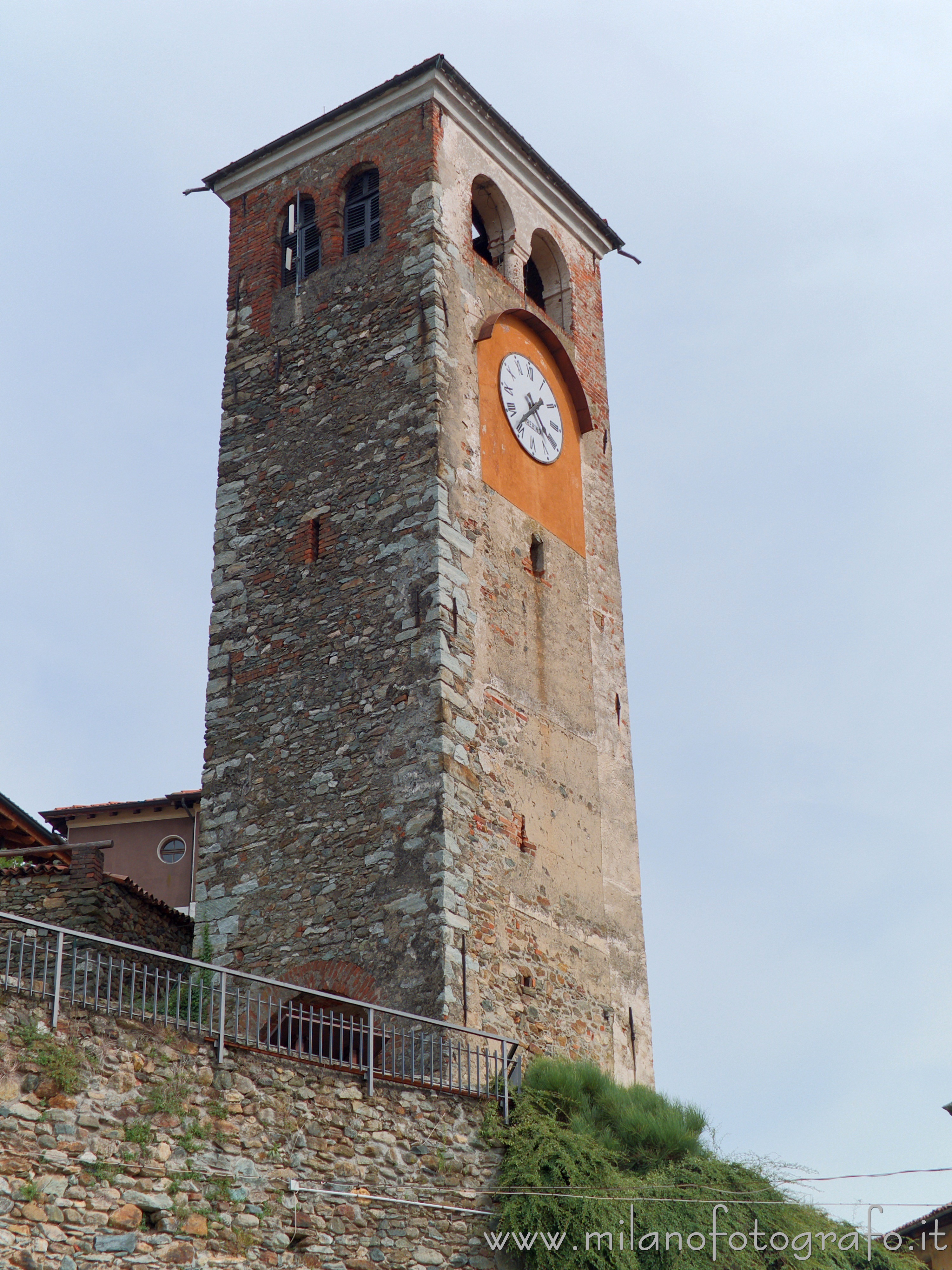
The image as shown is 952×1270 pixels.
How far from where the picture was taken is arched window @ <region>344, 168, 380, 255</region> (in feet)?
64.2

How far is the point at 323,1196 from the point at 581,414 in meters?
11.1

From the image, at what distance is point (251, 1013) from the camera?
618 inches

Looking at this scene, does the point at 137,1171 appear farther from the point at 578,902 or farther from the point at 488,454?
the point at 488,454

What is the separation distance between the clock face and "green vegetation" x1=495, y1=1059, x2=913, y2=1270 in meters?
7.36

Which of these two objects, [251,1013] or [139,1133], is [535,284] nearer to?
[251,1013]

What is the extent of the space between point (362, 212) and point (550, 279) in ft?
9.65

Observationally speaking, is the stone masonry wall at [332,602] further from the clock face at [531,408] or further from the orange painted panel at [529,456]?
the clock face at [531,408]

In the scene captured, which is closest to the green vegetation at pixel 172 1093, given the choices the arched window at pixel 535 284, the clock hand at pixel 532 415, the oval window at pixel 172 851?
the clock hand at pixel 532 415

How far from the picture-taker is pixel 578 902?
17266 mm

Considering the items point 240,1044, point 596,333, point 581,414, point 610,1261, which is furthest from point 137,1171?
point 596,333

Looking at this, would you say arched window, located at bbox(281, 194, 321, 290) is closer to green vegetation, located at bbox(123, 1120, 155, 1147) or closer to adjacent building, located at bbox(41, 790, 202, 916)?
adjacent building, located at bbox(41, 790, 202, 916)

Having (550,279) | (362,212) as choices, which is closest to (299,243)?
(362,212)

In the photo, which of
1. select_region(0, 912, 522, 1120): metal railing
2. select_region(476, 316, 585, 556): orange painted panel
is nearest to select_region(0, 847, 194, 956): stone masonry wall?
select_region(0, 912, 522, 1120): metal railing

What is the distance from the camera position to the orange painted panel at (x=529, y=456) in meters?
18.4
